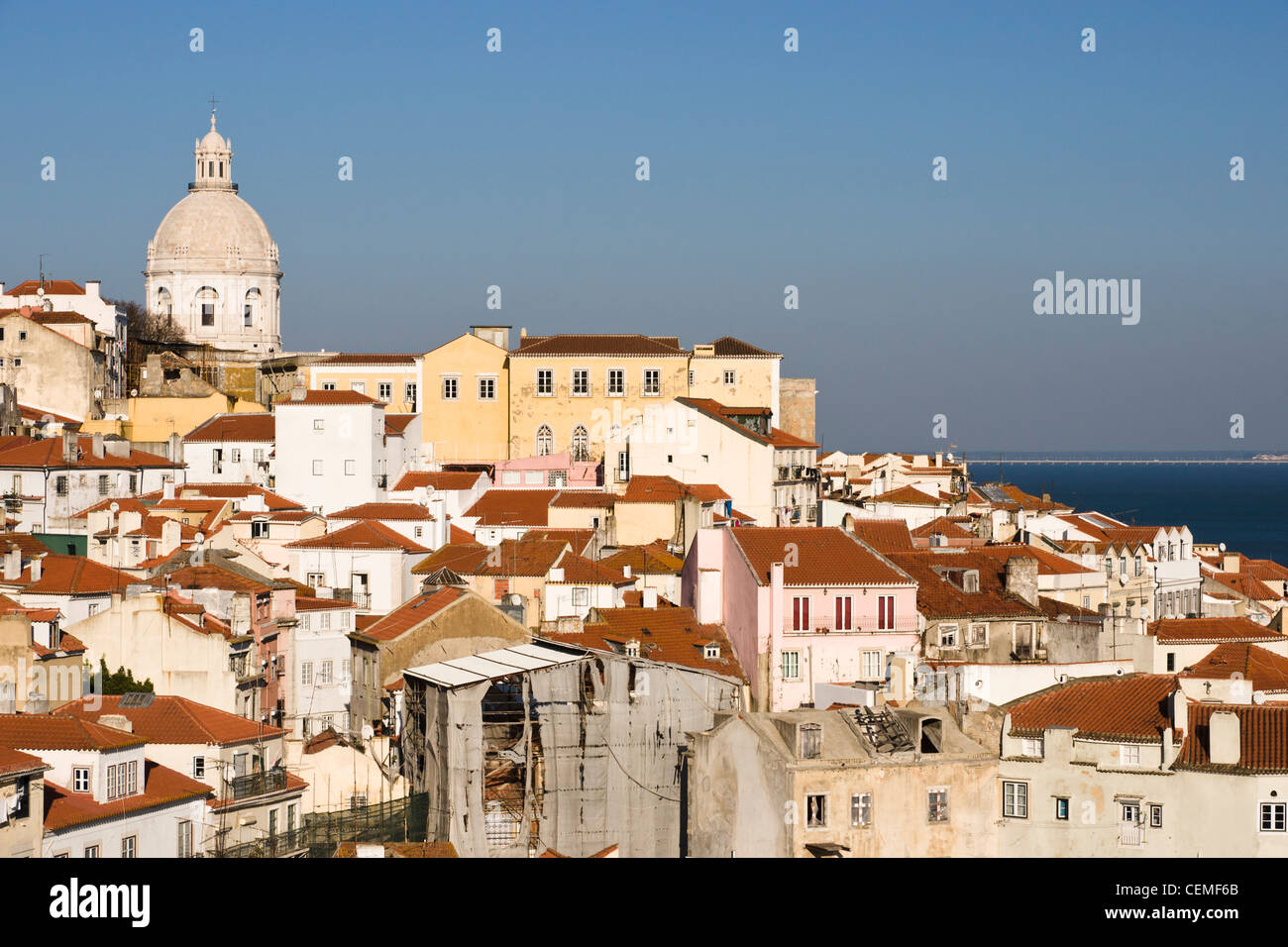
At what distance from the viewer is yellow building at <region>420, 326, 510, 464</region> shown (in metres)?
62.9

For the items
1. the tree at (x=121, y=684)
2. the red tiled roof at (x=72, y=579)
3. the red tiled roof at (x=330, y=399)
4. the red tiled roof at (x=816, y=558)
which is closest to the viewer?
the red tiled roof at (x=816, y=558)

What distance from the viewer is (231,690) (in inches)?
1358

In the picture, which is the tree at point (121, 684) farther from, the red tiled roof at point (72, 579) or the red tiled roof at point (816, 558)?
the red tiled roof at point (816, 558)

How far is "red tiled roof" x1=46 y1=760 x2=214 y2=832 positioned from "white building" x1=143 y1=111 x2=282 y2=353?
188 ft

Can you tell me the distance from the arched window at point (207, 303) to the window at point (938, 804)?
6676 centimetres

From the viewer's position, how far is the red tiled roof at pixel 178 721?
28875 mm

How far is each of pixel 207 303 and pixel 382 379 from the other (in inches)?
907

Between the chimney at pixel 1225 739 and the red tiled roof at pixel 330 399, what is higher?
the red tiled roof at pixel 330 399

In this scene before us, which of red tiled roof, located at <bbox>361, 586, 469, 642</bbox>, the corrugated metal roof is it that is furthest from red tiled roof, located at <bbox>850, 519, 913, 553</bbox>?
the corrugated metal roof

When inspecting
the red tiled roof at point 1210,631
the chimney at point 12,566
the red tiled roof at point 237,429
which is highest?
the red tiled roof at point 237,429

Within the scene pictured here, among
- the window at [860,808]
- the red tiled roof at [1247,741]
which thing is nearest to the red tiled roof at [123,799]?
the window at [860,808]

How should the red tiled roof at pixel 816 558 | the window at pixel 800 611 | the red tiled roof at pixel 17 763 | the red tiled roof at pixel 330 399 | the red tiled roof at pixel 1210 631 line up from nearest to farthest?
1. the red tiled roof at pixel 17 763
2. the window at pixel 800 611
3. the red tiled roof at pixel 816 558
4. the red tiled roof at pixel 1210 631
5. the red tiled roof at pixel 330 399
